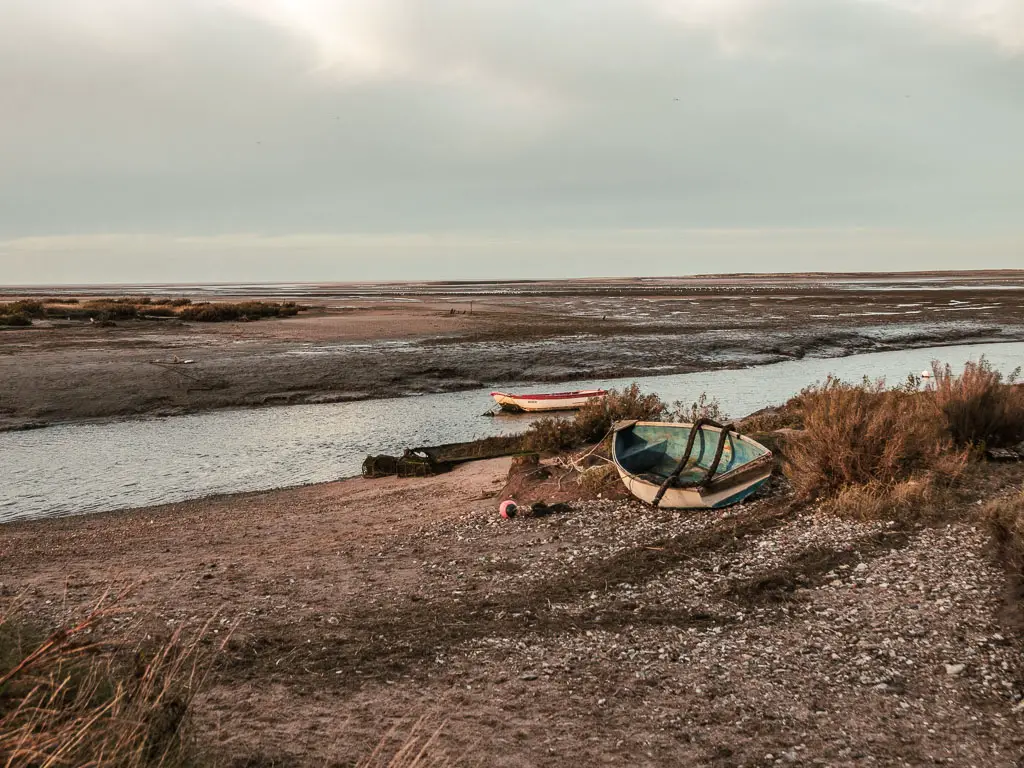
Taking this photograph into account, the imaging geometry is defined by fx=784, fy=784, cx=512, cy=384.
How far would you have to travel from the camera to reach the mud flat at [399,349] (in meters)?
26.9

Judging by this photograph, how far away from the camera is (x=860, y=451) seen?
11.0 metres

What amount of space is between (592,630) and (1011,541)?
15.4 ft

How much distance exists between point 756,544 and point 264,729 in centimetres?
634

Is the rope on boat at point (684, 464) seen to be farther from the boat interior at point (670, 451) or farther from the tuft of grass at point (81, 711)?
the tuft of grass at point (81, 711)

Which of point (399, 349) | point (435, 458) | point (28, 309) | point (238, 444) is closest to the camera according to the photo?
point (435, 458)

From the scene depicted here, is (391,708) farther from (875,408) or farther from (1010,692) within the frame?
(875,408)

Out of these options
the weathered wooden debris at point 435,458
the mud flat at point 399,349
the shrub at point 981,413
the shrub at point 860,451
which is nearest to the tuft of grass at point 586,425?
the weathered wooden debris at point 435,458

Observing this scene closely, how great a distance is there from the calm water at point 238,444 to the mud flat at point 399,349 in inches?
78.9

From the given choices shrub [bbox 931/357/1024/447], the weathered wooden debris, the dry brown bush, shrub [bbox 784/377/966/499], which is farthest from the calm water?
the dry brown bush

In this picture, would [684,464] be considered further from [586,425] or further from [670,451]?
[586,425]

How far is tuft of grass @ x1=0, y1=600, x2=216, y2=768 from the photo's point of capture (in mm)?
3451

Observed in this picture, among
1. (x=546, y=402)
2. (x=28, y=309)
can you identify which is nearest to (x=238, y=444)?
(x=546, y=402)

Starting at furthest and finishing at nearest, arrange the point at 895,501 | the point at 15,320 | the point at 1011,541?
the point at 15,320
the point at 895,501
the point at 1011,541

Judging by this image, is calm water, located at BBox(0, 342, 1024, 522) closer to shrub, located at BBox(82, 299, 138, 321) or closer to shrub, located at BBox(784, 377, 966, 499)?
shrub, located at BBox(784, 377, 966, 499)
